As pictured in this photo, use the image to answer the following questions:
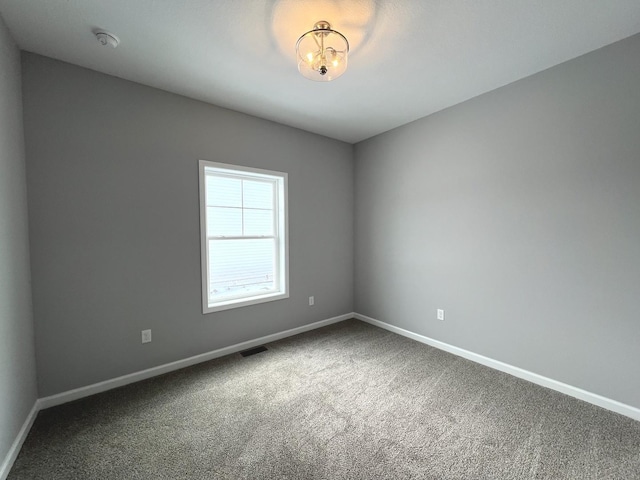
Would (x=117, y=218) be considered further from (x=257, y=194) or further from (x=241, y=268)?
(x=257, y=194)

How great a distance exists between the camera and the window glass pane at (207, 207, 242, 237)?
2.89 meters

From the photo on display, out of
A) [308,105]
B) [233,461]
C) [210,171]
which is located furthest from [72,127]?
[233,461]

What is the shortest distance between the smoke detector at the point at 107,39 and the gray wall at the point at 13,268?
501 mm

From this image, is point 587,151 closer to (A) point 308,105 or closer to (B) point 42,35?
(A) point 308,105

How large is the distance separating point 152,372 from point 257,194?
2121 mm

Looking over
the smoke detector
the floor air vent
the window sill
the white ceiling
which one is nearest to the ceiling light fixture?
the white ceiling

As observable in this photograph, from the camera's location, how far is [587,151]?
80.4 inches

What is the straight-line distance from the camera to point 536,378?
2311 millimetres

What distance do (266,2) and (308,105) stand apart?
1.29 meters

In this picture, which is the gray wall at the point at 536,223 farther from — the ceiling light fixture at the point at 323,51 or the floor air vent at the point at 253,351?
the floor air vent at the point at 253,351

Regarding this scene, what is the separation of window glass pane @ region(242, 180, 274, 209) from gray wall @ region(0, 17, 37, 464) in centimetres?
178

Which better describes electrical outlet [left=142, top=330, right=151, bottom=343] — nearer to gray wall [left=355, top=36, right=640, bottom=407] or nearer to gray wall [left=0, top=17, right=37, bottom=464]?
gray wall [left=0, top=17, right=37, bottom=464]

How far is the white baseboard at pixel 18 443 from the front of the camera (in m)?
1.44

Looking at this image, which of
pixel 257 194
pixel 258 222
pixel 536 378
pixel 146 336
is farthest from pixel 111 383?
pixel 536 378
